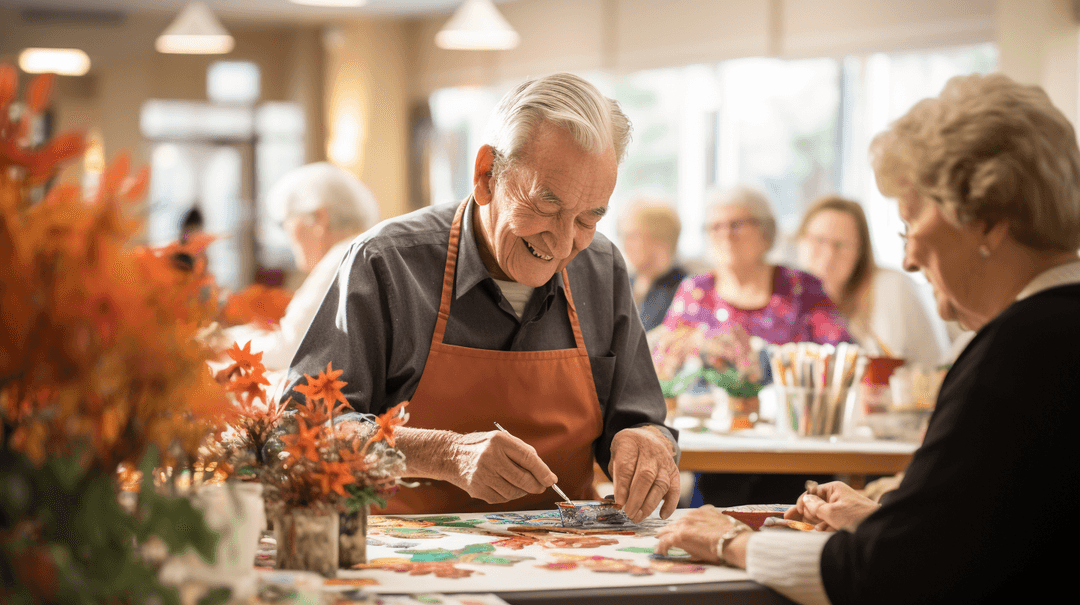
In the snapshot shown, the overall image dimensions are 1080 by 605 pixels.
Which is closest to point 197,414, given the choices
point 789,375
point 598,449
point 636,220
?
point 598,449

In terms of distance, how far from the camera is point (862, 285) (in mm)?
4930

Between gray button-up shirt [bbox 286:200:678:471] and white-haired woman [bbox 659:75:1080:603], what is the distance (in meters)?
0.67

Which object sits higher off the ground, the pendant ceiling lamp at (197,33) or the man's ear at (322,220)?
the pendant ceiling lamp at (197,33)

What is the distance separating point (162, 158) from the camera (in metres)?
11.9

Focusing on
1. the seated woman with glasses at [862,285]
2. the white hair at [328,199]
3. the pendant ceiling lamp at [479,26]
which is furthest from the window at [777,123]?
the white hair at [328,199]

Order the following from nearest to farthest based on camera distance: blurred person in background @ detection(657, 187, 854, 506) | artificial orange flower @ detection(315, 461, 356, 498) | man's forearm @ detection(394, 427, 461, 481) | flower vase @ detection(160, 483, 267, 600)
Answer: flower vase @ detection(160, 483, 267, 600) < artificial orange flower @ detection(315, 461, 356, 498) < man's forearm @ detection(394, 427, 461, 481) < blurred person in background @ detection(657, 187, 854, 506)

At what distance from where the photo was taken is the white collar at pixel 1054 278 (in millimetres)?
1325

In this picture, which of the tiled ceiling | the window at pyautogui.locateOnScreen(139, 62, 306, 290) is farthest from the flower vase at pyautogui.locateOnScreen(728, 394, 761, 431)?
the window at pyautogui.locateOnScreen(139, 62, 306, 290)

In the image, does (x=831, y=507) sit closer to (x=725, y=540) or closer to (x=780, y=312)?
(x=725, y=540)

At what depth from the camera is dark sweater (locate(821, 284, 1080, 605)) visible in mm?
1211

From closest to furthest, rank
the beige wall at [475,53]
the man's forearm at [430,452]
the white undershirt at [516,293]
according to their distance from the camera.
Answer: the man's forearm at [430,452] → the white undershirt at [516,293] → the beige wall at [475,53]

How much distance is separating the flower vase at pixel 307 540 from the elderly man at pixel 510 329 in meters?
0.43

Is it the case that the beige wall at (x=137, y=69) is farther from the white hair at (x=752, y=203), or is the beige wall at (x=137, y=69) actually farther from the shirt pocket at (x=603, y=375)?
the shirt pocket at (x=603, y=375)

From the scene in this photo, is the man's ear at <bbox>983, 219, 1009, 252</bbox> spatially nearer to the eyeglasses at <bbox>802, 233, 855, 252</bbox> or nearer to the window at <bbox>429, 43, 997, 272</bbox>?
the eyeglasses at <bbox>802, 233, 855, 252</bbox>
